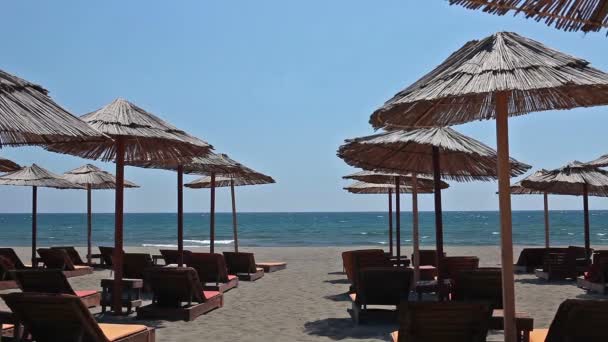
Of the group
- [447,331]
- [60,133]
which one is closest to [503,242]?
[447,331]

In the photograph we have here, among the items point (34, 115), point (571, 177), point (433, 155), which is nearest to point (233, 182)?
point (571, 177)

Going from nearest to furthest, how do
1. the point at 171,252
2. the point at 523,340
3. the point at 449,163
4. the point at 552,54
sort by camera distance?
the point at 552,54
the point at 523,340
the point at 449,163
the point at 171,252

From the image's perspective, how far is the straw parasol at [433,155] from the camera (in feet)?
26.0

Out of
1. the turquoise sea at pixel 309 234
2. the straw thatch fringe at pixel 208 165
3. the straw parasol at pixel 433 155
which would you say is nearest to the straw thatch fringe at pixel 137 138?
the straw thatch fringe at pixel 208 165

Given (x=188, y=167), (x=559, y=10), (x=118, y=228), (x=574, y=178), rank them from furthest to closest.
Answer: (x=574, y=178)
(x=188, y=167)
(x=118, y=228)
(x=559, y=10)

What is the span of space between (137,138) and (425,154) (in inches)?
147

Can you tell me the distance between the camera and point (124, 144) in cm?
904

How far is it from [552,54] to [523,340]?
7.04 feet

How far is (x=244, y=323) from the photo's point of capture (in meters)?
8.66

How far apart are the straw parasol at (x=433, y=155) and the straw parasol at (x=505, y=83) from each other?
6.88ft

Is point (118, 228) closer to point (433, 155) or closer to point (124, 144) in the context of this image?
point (124, 144)

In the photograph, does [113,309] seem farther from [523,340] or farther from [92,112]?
[523,340]

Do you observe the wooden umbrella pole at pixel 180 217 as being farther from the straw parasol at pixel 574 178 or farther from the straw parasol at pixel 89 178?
the straw parasol at pixel 574 178

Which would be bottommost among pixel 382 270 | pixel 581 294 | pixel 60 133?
pixel 581 294
